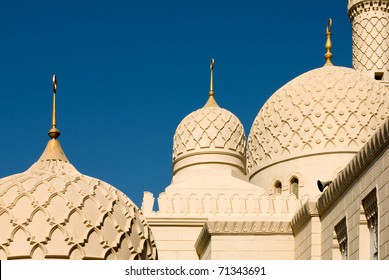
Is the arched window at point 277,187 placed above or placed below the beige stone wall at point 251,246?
above

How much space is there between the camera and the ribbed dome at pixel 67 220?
1602cm

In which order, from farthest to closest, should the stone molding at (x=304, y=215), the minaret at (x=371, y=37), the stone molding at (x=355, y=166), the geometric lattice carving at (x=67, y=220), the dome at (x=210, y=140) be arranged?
the minaret at (x=371, y=37)
the dome at (x=210, y=140)
the stone molding at (x=304, y=215)
the stone molding at (x=355, y=166)
the geometric lattice carving at (x=67, y=220)

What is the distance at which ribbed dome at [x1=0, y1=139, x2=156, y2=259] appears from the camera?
16.0 metres

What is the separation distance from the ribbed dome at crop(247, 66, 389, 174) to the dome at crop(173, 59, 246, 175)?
41 centimetres

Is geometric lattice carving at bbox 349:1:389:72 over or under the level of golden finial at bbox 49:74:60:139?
over

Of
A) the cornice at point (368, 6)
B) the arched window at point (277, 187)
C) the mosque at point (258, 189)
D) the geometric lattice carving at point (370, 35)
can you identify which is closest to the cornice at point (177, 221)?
the mosque at point (258, 189)

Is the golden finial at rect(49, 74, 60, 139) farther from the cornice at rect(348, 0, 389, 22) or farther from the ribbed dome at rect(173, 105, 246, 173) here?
the cornice at rect(348, 0, 389, 22)

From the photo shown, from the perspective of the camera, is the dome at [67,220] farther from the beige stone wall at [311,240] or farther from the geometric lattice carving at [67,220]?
the beige stone wall at [311,240]

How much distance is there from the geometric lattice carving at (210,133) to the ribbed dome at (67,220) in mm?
10849

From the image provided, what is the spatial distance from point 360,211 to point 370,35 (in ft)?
46.9

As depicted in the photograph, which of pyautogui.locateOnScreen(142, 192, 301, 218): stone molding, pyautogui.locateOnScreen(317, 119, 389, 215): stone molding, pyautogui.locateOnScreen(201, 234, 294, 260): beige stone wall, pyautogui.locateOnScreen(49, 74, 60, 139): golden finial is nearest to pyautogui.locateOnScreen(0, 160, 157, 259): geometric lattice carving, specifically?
pyautogui.locateOnScreen(49, 74, 60, 139): golden finial

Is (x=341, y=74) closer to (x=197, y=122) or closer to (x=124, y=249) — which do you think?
(x=197, y=122)

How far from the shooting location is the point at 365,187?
17609mm
